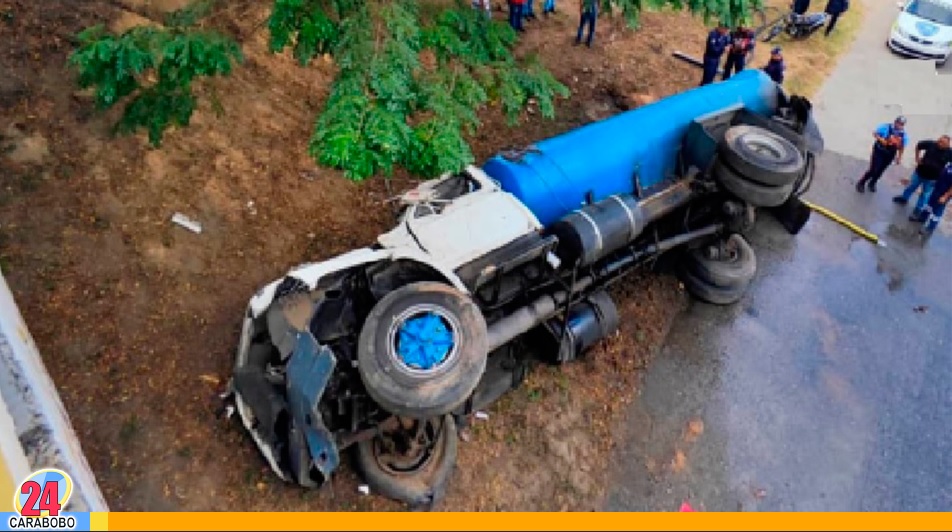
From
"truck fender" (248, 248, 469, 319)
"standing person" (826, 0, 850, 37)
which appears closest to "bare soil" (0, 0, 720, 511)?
"truck fender" (248, 248, 469, 319)

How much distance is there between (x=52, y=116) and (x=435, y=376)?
268 inches

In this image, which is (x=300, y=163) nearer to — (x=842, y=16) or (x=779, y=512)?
(x=779, y=512)

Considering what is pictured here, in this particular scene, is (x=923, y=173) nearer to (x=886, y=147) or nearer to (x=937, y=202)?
(x=937, y=202)

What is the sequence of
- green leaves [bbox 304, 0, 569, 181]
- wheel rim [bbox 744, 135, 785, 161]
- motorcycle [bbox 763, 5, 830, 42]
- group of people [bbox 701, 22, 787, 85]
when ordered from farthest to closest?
motorcycle [bbox 763, 5, 830, 42], group of people [bbox 701, 22, 787, 85], wheel rim [bbox 744, 135, 785, 161], green leaves [bbox 304, 0, 569, 181]

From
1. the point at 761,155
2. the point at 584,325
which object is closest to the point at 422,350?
the point at 584,325

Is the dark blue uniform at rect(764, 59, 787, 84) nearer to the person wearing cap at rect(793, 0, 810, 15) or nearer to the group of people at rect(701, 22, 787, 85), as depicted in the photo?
the group of people at rect(701, 22, 787, 85)

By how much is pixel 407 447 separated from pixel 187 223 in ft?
13.2

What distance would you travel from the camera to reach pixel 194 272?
8.11m

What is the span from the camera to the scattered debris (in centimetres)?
852

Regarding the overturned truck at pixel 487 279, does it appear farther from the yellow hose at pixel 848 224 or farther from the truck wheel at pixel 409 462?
the yellow hose at pixel 848 224

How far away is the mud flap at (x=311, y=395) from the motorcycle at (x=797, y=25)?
1376 cm

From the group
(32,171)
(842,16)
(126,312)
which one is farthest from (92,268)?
(842,16)

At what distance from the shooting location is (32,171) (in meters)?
8.56

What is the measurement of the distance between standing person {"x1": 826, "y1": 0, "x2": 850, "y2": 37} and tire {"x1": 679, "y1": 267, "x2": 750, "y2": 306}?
32.9 feet
